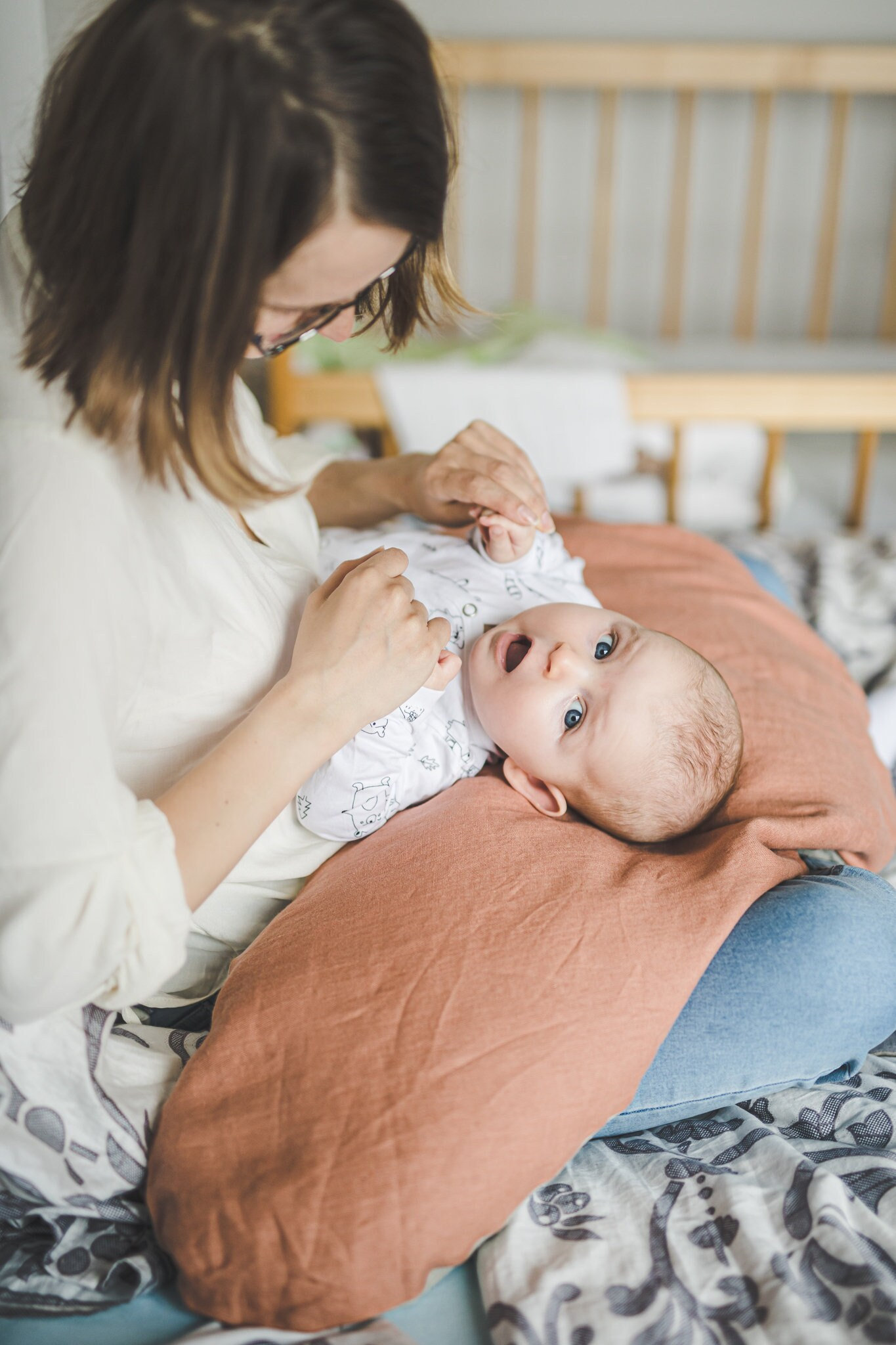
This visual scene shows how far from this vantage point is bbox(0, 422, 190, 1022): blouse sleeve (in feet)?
1.87

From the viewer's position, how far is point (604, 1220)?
707 mm

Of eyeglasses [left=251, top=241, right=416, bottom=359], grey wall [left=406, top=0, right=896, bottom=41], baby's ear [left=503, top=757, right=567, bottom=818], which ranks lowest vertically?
baby's ear [left=503, top=757, right=567, bottom=818]

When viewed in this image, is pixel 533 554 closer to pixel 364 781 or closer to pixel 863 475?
pixel 364 781

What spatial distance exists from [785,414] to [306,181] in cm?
187

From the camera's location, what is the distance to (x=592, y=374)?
2.09m

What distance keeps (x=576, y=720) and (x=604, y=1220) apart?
0.41 m

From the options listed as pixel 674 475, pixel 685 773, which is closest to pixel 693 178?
pixel 674 475

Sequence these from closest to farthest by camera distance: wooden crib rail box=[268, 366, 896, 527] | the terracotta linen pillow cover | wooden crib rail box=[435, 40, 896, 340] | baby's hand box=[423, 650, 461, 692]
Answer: the terracotta linen pillow cover, baby's hand box=[423, 650, 461, 692], wooden crib rail box=[268, 366, 896, 527], wooden crib rail box=[435, 40, 896, 340]

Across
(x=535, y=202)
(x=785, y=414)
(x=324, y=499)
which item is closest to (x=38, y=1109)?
(x=324, y=499)

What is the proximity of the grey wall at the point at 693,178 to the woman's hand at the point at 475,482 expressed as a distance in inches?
87.8

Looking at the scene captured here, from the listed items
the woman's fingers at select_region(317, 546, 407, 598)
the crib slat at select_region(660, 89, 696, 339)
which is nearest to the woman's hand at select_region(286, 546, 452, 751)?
the woman's fingers at select_region(317, 546, 407, 598)

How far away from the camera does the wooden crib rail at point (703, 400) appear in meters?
2.17

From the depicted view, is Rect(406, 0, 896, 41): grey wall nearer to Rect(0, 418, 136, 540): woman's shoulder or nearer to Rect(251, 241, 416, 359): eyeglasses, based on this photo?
Rect(251, 241, 416, 359): eyeglasses

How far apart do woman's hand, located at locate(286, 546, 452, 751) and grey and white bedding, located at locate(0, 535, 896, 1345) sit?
0.92ft
